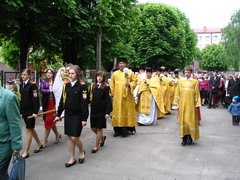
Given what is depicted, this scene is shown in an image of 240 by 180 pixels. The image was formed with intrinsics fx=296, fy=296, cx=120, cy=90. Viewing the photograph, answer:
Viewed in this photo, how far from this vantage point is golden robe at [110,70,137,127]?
8.05m

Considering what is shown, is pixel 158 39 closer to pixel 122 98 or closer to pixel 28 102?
pixel 122 98

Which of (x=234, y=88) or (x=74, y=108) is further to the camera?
(x=234, y=88)

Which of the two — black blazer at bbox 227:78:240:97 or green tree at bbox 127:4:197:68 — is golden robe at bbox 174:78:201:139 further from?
green tree at bbox 127:4:197:68

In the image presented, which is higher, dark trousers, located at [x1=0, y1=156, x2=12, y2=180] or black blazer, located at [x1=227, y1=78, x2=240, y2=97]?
black blazer, located at [x1=227, y1=78, x2=240, y2=97]

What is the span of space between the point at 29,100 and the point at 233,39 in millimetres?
42806

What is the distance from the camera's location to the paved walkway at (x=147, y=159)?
5035 mm

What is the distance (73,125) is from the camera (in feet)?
17.6

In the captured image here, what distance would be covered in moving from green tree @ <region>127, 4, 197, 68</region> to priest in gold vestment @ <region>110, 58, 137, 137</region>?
988 inches

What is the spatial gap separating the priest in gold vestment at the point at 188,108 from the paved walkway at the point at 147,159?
285mm

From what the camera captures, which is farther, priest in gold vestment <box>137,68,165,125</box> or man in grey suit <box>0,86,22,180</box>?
priest in gold vestment <box>137,68,165,125</box>

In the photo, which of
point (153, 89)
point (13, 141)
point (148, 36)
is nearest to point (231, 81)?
point (153, 89)

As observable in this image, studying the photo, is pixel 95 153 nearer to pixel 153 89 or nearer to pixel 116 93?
pixel 116 93

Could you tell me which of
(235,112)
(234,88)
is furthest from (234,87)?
(235,112)

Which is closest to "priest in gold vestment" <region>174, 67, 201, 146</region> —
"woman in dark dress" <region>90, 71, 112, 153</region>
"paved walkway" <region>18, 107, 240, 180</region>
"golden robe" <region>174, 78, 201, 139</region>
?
"golden robe" <region>174, 78, 201, 139</region>
